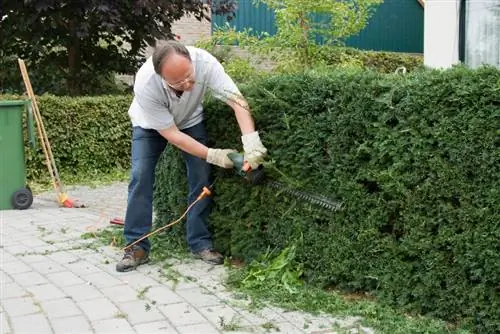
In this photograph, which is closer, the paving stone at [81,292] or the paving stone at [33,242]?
the paving stone at [81,292]

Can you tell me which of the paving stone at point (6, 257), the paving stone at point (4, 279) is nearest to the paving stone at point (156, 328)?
the paving stone at point (4, 279)

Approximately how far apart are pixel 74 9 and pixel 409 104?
26.8 feet

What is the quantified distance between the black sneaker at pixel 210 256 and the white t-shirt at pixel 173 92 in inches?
41.3

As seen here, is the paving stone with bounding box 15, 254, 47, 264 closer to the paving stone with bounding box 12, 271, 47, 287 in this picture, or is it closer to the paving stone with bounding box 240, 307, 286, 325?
the paving stone with bounding box 12, 271, 47, 287

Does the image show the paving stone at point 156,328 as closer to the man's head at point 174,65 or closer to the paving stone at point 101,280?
the paving stone at point 101,280

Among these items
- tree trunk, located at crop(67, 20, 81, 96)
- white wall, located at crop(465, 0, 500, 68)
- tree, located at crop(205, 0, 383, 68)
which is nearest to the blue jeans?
tree, located at crop(205, 0, 383, 68)

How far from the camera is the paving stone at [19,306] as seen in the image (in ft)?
13.0

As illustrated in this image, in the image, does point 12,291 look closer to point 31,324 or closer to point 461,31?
point 31,324

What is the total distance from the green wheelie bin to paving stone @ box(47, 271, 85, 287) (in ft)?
10.6

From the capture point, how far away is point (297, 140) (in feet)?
13.8

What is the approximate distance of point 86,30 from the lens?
10375 mm

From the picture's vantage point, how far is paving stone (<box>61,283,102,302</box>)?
4.19 m

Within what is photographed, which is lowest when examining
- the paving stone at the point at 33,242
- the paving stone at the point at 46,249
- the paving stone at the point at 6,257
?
the paving stone at the point at 33,242

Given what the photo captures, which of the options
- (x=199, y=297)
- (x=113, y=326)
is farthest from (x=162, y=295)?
(x=113, y=326)
